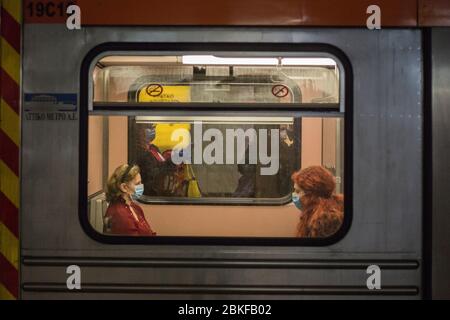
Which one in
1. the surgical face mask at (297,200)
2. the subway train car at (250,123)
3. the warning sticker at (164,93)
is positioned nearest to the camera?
the subway train car at (250,123)

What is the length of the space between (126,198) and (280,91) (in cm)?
100

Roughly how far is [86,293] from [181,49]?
4.35 ft

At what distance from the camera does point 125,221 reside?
3.23 m

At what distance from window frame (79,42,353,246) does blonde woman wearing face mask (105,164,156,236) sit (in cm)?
13

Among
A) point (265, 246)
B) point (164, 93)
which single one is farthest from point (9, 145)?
point (265, 246)

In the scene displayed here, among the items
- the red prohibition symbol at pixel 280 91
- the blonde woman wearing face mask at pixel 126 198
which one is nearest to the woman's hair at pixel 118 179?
the blonde woman wearing face mask at pixel 126 198

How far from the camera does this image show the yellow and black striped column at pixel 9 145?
3.10 metres

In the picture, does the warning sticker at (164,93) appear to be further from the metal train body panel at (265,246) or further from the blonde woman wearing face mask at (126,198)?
the blonde woman wearing face mask at (126,198)

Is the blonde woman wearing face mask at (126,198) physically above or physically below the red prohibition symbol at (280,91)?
below

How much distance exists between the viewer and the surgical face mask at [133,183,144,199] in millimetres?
3328

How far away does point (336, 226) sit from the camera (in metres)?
3.15

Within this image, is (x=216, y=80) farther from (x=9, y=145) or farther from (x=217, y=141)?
(x=9, y=145)

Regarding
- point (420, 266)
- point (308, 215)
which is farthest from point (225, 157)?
point (420, 266)

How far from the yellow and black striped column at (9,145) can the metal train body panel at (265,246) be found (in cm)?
4
